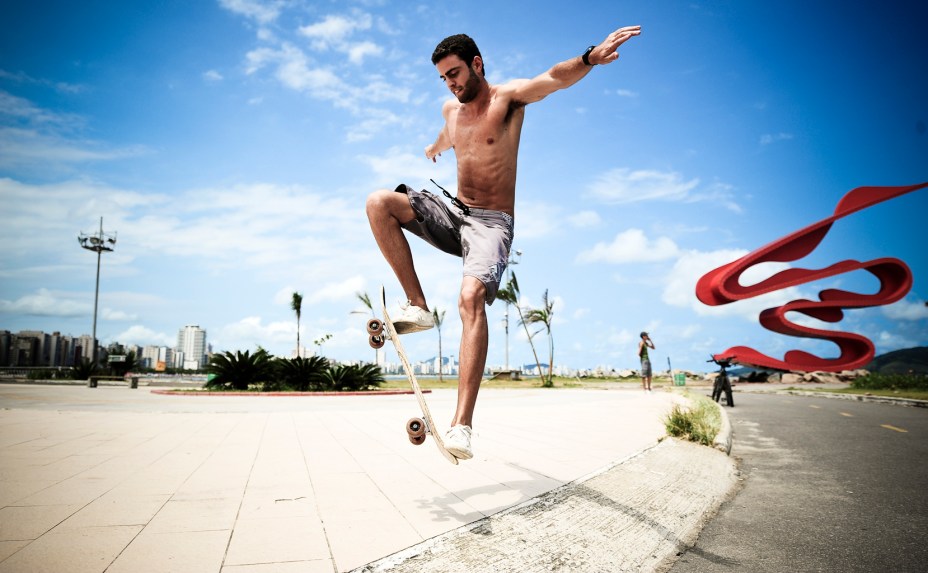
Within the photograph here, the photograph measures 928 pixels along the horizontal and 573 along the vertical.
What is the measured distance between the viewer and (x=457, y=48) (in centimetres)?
314

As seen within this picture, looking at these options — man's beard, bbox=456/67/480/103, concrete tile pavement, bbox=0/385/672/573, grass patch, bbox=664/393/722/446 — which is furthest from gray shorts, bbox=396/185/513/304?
grass patch, bbox=664/393/722/446

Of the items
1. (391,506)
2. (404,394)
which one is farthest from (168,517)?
(404,394)

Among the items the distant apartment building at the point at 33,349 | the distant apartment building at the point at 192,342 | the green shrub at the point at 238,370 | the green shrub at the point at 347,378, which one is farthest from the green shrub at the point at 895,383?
the distant apartment building at the point at 192,342

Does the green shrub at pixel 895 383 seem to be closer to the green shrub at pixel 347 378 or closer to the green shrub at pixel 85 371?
the green shrub at pixel 347 378

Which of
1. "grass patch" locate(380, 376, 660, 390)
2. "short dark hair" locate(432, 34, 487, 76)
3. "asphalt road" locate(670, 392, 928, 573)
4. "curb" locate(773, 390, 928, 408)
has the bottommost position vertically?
"grass patch" locate(380, 376, 660, 390)

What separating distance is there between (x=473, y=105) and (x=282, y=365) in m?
16.5

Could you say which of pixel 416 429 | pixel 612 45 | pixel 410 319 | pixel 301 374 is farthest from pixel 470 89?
pixel 301 374

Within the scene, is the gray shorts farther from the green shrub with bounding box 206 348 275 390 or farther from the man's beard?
the green shrub with bounding box 206 348 275 390

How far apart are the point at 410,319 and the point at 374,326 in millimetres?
293

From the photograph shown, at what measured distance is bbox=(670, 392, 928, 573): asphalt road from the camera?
264 cm

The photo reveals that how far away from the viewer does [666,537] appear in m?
2.90

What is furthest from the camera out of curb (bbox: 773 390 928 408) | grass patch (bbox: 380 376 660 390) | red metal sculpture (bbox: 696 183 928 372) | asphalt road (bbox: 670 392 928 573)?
grass patch (bbox: 380 376 660 390)

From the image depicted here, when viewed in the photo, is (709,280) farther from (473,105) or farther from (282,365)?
(473,105)

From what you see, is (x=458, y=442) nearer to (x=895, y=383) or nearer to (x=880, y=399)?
(x=880, y=399)
